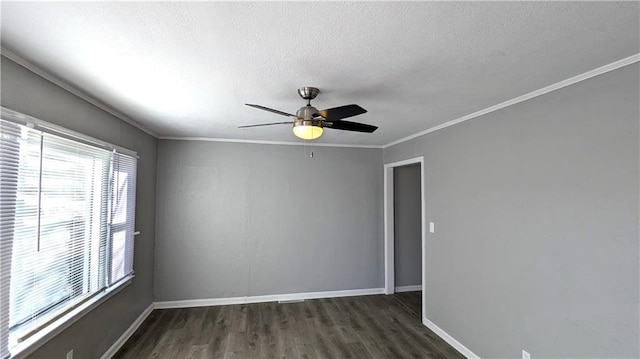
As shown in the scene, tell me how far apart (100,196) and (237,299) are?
243 cm

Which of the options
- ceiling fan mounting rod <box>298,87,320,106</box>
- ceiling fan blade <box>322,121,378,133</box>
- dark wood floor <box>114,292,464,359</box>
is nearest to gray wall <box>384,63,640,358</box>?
dark wood floor <box>114,292,464,359</box>

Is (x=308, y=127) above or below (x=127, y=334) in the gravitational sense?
above

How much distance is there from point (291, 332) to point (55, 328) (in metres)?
2.19

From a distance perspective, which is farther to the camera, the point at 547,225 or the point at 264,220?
the point at 264,220

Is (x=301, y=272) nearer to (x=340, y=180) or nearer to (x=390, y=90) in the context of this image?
(x=340, y=180)

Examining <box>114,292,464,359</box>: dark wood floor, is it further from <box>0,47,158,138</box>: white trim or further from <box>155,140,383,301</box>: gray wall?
<box>0,47,158,138</box>: white trim

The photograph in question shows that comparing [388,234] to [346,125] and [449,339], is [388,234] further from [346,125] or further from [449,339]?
[346,125]

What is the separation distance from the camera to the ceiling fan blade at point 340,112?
6.27 feet

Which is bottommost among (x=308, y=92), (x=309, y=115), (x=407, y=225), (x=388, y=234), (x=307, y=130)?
(x=388, y=234)

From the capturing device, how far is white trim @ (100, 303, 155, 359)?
9.06 ft

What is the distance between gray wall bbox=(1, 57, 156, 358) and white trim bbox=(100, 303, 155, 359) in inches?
2.1

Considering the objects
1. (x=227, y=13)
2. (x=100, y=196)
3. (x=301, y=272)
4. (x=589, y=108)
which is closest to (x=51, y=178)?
(x=100, y=196)

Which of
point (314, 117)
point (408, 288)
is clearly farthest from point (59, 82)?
point (408, 288)

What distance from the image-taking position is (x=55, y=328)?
1.97 metres
